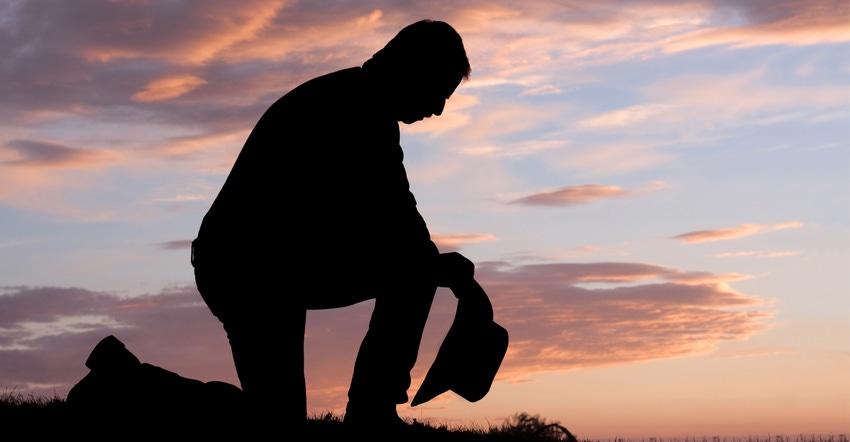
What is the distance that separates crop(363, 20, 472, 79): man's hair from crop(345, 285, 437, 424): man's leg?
5.24 ft

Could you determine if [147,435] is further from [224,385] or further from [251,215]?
[251,215]

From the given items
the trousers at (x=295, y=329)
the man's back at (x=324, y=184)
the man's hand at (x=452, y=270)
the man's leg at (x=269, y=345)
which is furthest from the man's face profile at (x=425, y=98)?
the man's leg at (x=269, y=345)

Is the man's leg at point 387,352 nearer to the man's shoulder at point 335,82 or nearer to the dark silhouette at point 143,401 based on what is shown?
the dark silhouette at point 143,401

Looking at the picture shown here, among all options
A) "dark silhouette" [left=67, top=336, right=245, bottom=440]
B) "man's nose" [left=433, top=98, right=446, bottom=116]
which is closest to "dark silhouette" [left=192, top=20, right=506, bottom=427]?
"man's nose" [left=433, top=98, right=446, bottom=116]

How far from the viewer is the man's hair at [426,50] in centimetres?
738

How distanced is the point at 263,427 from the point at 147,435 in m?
0.92

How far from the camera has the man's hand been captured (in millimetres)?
7434

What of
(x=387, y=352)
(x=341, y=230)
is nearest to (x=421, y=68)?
(x=341, y=230)

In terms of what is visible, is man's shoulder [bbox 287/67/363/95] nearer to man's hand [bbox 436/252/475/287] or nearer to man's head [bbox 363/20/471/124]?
man's head [bbox 363/20/471/124]

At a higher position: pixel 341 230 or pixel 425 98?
pixel 425 98

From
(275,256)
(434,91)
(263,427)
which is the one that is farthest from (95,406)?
(434,91)

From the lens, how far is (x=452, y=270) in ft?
24.4

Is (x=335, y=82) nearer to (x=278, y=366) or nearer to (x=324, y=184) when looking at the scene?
(x=324, y=184)

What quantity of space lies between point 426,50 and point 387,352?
2.18m
